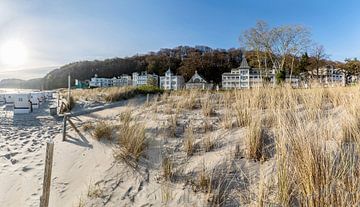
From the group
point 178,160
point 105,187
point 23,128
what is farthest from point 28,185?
point 23,128

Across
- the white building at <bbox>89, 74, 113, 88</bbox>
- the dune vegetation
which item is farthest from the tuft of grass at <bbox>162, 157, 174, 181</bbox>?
the white building at <bbox>89, 74, 113, 88</bbox>

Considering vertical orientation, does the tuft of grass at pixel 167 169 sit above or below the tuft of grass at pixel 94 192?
above

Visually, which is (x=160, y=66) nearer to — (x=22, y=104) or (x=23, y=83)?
(x=23, y=83)

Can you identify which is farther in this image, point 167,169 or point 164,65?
point 164,65

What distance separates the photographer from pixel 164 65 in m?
92.5

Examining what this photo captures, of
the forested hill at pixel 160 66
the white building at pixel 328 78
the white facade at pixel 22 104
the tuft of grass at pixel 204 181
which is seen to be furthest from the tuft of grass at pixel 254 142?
the forested hill at pixel 160 66

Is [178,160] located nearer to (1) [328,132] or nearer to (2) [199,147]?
(2) [199,147]

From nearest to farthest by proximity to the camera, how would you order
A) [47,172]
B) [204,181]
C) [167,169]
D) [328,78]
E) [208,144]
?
[47,172] < [204,181] < [167,169] < [208,144] < [328,78]

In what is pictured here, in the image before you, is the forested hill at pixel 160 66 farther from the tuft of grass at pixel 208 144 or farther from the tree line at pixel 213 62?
the tuft of grass at pixel 208 144

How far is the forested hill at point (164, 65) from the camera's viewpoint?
80062mm

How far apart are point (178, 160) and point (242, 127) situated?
5.15 ft

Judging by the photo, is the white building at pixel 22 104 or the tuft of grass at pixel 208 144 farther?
the white building at pixel 22 104

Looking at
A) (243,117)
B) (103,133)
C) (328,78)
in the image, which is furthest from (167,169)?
(328,78)

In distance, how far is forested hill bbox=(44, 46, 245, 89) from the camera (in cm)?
8006
